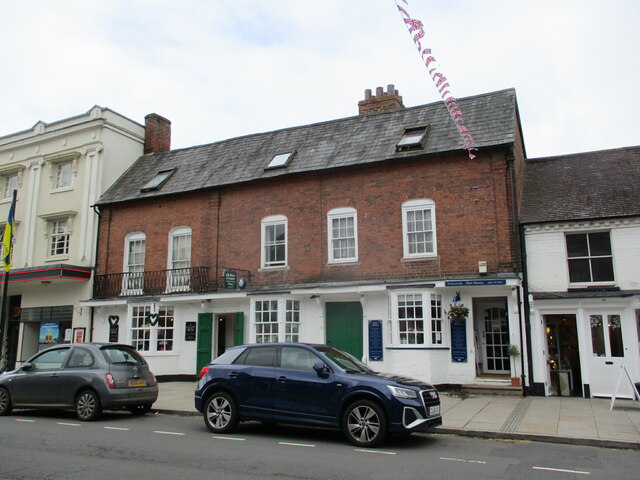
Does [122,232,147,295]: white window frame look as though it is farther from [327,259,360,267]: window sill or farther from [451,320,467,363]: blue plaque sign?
[451,320,467,363]: blue plaque sign

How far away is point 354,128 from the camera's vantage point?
1914 centimetres

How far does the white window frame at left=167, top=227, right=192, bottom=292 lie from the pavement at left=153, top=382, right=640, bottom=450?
17.0 ft

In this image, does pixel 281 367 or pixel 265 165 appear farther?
pixel 265 165

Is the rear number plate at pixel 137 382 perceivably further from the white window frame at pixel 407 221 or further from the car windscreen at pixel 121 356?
the white window frame at pixel 407 221

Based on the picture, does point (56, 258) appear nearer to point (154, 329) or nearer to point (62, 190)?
point (62, 190)

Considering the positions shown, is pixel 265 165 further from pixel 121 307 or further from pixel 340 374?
pixel 340 374

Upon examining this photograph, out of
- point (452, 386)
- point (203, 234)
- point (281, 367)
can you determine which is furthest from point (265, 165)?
point (281, 367)

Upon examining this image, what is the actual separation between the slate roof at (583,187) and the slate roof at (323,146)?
1.84 m

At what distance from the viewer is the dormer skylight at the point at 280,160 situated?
1860 centimetres

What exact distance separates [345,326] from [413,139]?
6.01 m

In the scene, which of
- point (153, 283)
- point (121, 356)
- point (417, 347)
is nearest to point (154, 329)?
point (153, 283)

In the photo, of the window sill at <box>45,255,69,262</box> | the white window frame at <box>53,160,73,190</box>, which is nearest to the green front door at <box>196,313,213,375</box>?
the window sill at <box>45,255,69,262</box>

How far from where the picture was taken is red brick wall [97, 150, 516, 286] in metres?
15.1

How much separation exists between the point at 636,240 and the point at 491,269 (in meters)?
3.59
